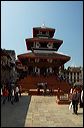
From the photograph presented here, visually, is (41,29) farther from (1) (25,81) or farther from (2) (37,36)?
(1) (25,81)

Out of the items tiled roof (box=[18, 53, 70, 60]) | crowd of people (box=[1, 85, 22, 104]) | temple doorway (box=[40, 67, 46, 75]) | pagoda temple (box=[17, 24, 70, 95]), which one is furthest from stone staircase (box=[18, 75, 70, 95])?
crowd of people (box=[1, 85, 22, 104])

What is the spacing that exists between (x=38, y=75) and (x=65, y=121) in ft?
105

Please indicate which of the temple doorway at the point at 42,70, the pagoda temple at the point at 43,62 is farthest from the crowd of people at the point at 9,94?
the temple doorway at the point at 42,70

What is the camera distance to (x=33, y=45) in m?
53.0

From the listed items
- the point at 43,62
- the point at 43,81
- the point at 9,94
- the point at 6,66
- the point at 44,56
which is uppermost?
the point at 44,56

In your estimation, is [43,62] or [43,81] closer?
[43,81]

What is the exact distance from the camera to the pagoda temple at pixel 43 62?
4491cm

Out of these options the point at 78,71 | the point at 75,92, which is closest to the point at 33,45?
the point at 75,92

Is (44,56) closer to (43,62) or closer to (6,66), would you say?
(43,62)

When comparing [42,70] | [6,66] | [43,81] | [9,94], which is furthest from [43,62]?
[6,66]

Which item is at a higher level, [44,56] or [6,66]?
[44,56]

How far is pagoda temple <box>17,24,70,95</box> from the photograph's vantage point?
44906 mm

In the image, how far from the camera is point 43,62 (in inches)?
1953

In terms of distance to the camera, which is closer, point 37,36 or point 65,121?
point 65,121
